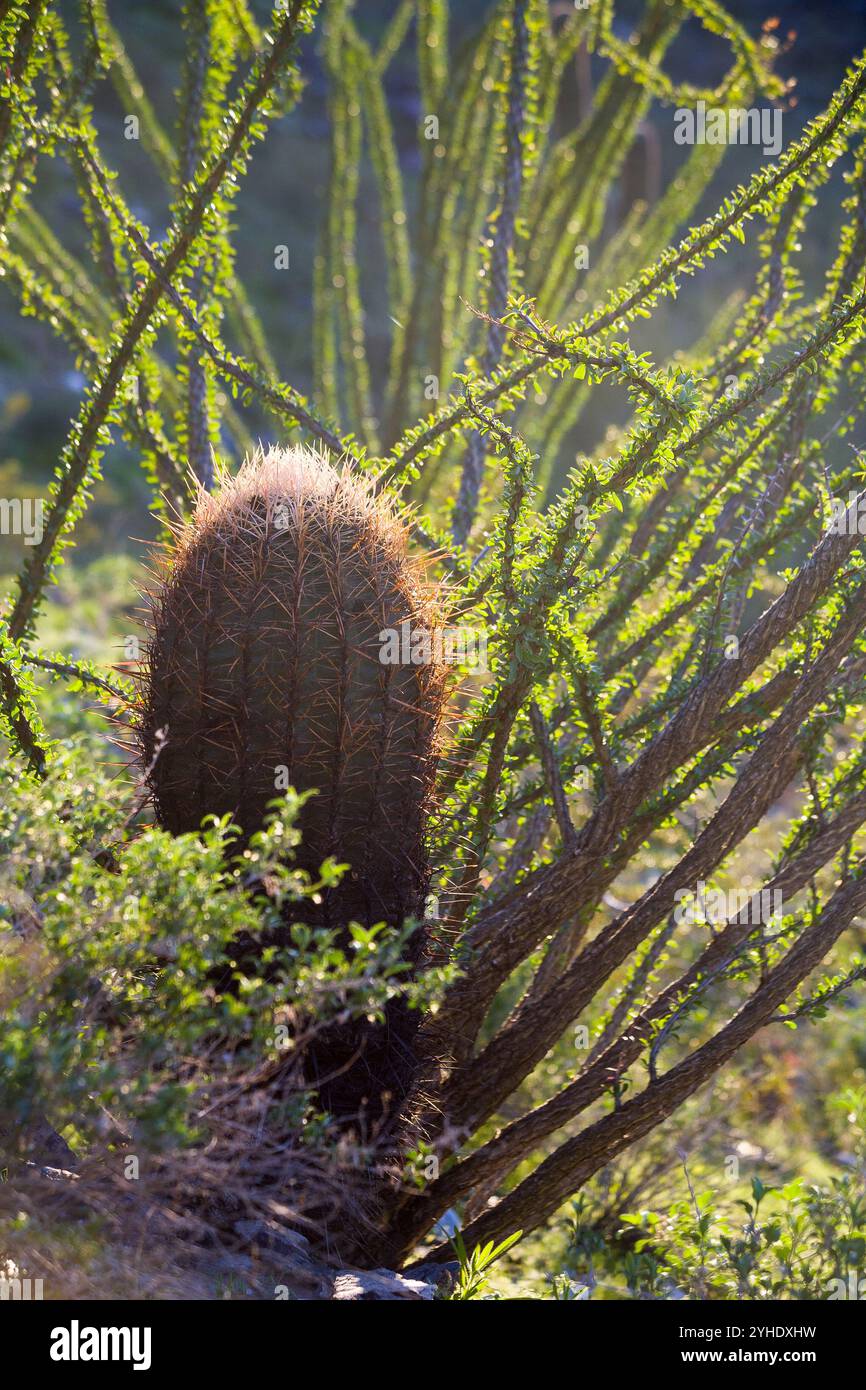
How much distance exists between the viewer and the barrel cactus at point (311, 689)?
8.07ft

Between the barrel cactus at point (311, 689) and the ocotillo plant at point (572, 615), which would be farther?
the ocotillo plant at point (572, 615)

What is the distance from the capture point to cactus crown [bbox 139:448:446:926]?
2461 millimetres

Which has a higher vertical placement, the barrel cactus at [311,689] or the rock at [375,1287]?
the barrel cactus at [311,689]

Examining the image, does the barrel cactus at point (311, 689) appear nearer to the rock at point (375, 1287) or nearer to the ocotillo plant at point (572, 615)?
the ocotillo plant at point (572, 615)

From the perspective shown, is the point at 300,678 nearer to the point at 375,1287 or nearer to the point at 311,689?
the point at 311,689

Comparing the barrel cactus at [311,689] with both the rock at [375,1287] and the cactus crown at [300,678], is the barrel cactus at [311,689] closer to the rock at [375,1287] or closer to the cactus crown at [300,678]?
the cactus crown at [300,678]

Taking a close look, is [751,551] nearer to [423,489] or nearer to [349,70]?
[423,489]

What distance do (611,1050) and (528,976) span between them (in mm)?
1787

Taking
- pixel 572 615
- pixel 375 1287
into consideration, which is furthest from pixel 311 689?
pixel 375 1287

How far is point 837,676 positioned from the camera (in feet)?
10.2

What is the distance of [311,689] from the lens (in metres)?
2.47

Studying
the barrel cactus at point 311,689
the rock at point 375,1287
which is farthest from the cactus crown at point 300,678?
the rock at point 375,1287

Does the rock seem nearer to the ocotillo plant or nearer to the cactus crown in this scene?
the ocotillo plant

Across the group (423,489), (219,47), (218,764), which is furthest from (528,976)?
(219,47)
